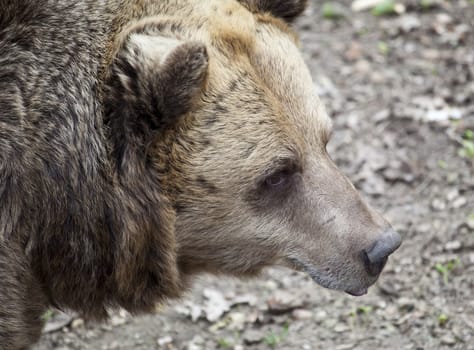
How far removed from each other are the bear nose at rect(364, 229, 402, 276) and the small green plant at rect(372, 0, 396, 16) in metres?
5.29

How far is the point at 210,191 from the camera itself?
5.14m

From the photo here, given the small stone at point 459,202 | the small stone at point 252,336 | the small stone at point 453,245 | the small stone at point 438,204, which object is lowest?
the small stone at point 252,336

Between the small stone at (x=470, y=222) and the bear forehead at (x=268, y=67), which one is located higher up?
the bear forehead at (x=268, y=67)

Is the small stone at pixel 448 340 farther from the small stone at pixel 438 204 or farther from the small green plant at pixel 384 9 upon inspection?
the small green plant at pixel 384 9

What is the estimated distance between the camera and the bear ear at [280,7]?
5707 mm

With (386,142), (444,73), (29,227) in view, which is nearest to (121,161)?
(29,227)

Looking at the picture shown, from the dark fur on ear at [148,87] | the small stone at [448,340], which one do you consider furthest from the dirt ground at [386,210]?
the dark fur on ear at [148,87]

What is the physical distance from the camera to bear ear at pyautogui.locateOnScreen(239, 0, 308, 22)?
5.71 meters

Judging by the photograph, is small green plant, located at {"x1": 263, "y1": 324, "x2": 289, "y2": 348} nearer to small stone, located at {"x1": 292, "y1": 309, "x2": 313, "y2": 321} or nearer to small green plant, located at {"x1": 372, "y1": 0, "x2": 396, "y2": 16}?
small stone, located at {"x1": 292, "y1": 309, "x2": 313, "y2": 321}

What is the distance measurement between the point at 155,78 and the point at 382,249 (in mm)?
1728

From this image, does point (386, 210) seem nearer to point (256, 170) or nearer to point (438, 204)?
point (438, 204)

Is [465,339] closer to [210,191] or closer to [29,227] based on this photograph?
[210,191]

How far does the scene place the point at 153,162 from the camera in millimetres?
5047

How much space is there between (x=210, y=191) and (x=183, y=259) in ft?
2.00
